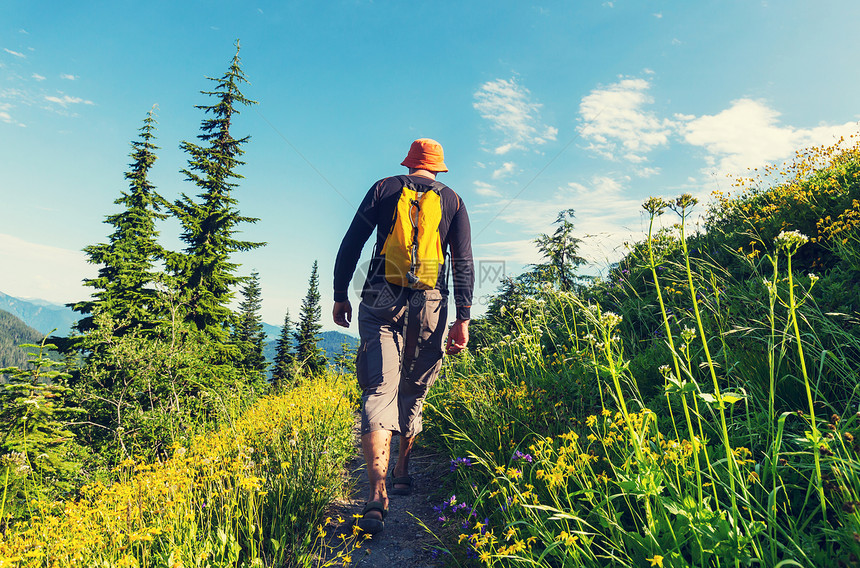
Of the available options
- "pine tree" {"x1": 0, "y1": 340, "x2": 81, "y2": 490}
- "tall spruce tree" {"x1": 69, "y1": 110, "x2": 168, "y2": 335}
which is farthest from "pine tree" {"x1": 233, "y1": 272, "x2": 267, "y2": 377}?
"pine tree" {"x1": 0, "y1": 340, "x2": 81, "y2": 490}

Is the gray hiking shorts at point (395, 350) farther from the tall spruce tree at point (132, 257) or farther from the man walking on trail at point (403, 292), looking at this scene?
the tall spruce tree at point (132, 257)

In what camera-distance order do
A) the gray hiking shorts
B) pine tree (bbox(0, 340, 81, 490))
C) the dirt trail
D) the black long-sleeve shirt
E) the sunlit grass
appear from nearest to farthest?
the sunlit grass → the dirt trail → the gray hiking shorts → the black long-sleeve shirt → pine tree (bbox(0, 340, 81, 490))

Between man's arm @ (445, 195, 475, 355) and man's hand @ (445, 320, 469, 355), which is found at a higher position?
man's arm @ (445, 195, 475, 355)

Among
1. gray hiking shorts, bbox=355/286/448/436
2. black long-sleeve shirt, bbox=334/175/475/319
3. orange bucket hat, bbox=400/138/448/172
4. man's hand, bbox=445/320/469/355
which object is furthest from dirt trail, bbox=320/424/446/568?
orange bucket hat, bbox=400/138/448/172

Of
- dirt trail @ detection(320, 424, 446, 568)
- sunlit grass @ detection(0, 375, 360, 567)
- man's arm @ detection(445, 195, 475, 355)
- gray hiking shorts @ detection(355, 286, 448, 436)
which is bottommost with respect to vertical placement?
dirt trail @ detection(320, 424, 446, 568)

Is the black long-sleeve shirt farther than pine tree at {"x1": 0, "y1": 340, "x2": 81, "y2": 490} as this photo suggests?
No

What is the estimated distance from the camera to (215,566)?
6.68ft

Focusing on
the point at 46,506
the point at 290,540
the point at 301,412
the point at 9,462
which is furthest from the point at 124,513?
the point at 301,412

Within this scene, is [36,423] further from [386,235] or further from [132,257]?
[132,257]

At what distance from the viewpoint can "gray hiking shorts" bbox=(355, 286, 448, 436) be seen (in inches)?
121

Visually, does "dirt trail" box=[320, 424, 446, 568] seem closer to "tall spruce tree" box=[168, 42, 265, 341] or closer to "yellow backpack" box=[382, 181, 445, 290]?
"yellow backpack" box=[382, 181, 445, 290]

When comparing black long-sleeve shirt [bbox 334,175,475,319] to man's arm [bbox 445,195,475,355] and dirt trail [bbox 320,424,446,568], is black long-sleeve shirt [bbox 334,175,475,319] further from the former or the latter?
dirt trail [bbox 320,424,446,568]

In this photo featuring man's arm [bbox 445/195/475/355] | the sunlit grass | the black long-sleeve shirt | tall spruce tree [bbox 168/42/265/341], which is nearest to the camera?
the sunlit grass

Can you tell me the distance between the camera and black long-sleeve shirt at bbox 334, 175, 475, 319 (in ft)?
10.6
